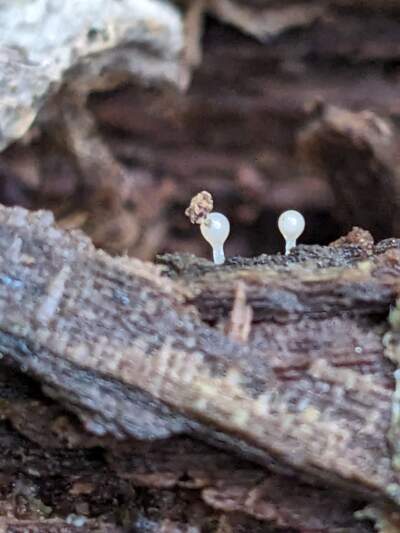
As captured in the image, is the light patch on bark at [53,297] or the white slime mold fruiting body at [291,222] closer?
the light patch on bark at [53,297]

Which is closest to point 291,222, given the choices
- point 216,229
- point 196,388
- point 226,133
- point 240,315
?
point 216,229

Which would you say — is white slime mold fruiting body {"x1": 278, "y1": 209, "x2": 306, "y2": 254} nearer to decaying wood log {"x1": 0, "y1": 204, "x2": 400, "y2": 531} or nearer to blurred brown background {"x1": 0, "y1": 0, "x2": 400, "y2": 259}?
decaying wood log {"x1": 0, "y1": 204, "x2": 400, "y2": 531}

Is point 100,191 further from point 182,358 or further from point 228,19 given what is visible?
point 182,358

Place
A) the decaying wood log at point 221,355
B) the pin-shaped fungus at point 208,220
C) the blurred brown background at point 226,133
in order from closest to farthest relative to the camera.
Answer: the decaying wood log at point 221,355 → the pin-shaped fungus at point 208,220 → the blurred brown background at point 226,133

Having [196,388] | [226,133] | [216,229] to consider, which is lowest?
[196,388]

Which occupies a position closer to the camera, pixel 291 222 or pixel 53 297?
pixel 53 297

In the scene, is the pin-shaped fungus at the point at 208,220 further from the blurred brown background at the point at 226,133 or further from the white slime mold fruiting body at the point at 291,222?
the blurred brown background at the point at 226,133

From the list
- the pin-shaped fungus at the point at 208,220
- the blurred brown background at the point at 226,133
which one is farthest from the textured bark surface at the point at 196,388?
the blurred brown background at the point at 226,133

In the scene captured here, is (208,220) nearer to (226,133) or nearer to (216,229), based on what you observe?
(216,229)
